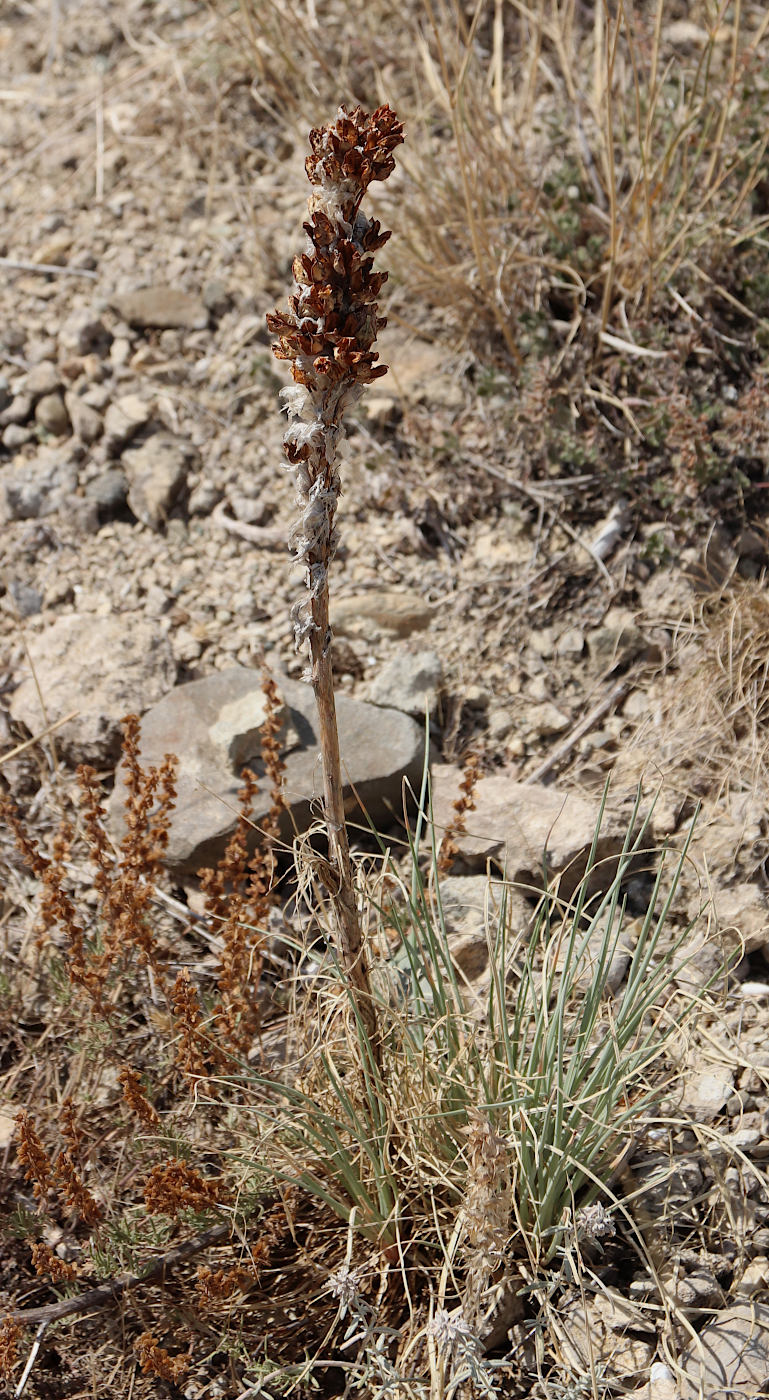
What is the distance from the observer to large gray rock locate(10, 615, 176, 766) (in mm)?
3123

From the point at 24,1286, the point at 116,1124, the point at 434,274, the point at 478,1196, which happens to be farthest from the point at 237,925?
the point at 434,274

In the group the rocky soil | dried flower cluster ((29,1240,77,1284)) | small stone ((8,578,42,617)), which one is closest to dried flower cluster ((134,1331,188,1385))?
dried flower cluster ((29,1240,77,1284))

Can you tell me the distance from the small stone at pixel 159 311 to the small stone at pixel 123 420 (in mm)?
361

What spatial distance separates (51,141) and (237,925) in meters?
3.81

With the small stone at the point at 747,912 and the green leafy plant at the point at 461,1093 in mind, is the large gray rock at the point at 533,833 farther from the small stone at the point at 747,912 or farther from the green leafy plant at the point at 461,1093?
the green leafy plant at the point at 461,1093

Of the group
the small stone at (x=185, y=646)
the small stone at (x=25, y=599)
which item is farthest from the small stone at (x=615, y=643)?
the small stone at (x=25, y=599)

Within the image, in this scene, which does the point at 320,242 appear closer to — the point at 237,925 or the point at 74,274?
the point at 237,925

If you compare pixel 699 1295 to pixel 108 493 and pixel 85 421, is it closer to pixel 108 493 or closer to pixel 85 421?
pixel 108 493

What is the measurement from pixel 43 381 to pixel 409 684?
5.94ft

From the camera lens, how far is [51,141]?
4.69 m

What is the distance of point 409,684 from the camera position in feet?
10.5

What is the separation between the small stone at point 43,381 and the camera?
155 inches

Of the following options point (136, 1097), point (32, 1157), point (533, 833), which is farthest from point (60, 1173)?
point (533, 833)

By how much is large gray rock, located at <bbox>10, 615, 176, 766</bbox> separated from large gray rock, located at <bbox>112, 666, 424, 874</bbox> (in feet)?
0.40
